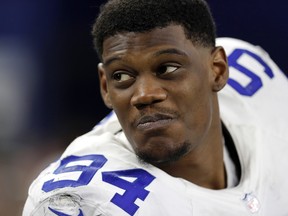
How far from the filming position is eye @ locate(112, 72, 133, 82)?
1116 mm

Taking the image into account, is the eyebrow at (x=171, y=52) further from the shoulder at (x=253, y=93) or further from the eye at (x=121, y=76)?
the shoulder at (x=253, y=93)

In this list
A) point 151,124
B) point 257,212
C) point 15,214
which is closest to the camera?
point 151,124

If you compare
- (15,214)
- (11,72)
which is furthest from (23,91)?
(15,214)

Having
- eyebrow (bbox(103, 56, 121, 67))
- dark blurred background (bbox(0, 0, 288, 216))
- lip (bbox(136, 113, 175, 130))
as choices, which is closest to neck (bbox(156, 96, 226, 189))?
lip (bbox(136, 113, 175, 130))

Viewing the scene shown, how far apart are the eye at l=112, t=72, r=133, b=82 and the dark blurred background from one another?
107 cm

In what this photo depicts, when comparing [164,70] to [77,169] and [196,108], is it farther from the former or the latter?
[77,169]

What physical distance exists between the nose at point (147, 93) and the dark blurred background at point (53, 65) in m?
1.13

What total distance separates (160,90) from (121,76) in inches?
3.4

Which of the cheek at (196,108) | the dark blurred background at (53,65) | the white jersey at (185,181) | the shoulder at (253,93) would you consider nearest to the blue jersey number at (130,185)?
the white jersey at (185,181)

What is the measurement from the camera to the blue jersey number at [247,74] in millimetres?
1444

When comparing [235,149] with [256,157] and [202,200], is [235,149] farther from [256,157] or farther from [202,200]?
[202,200]

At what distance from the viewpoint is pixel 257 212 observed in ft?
3.90

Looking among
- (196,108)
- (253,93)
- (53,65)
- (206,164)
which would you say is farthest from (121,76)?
(53,65)

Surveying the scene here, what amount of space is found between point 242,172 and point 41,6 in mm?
1216
